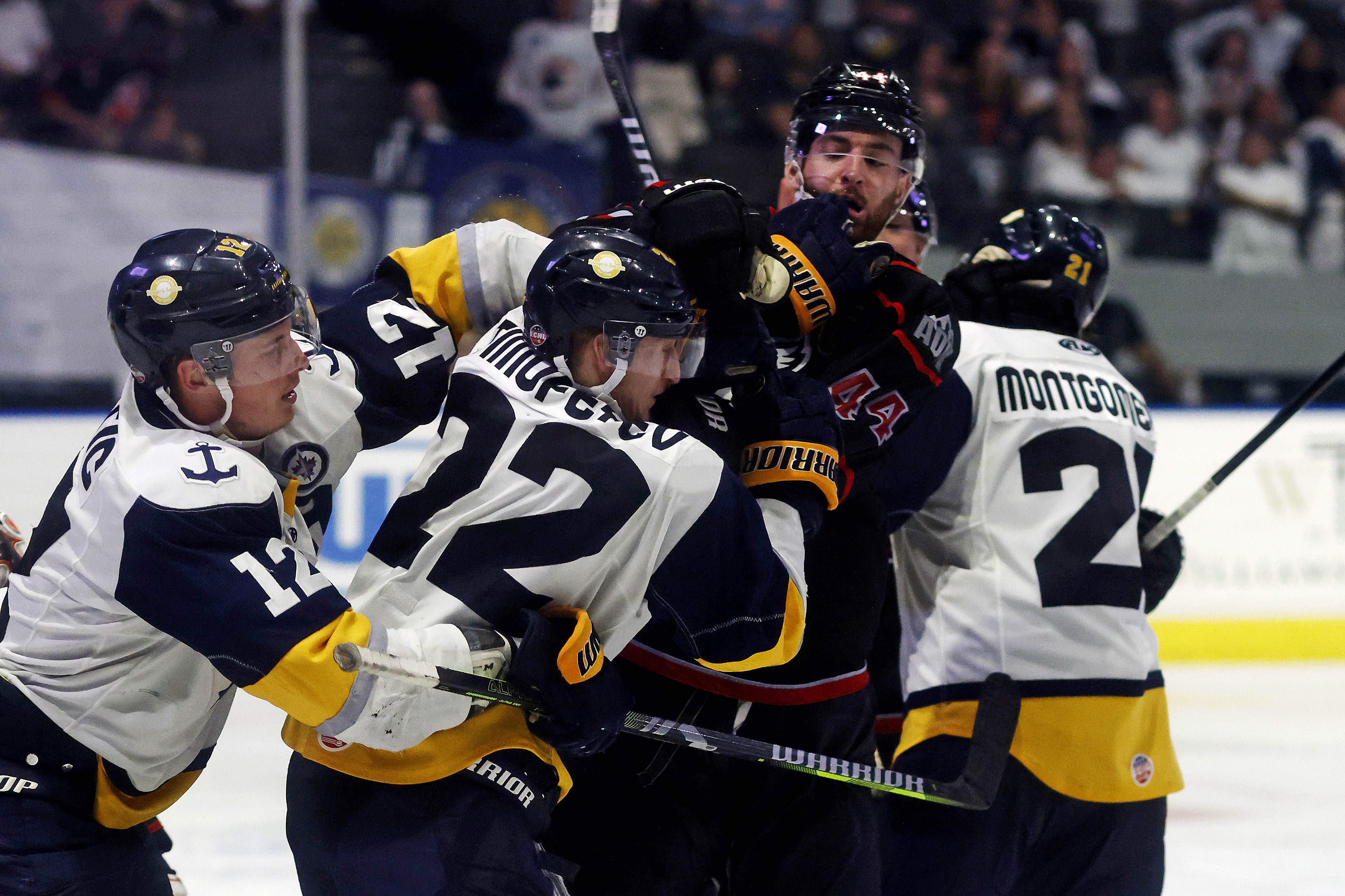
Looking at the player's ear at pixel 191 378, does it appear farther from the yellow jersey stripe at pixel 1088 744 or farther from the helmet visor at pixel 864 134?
the yellow jersey stripe at pixel 1088 744

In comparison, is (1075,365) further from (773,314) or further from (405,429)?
(405,429)

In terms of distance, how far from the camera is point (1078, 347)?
244 centimetres

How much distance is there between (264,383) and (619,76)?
2.71 ft

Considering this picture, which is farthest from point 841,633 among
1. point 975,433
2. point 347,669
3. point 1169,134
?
point 1169,134

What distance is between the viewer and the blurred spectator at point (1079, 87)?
728 cm

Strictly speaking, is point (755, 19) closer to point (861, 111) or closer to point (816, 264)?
point (861, 111)

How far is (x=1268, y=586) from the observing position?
5.62 m

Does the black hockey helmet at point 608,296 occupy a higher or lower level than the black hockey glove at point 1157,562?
higher

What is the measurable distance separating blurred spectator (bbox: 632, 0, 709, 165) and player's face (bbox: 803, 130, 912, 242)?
13.3ft

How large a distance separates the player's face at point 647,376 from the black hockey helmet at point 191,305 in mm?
444

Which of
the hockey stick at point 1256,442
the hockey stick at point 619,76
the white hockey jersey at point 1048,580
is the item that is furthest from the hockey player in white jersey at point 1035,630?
the hockey stick at point 619,76

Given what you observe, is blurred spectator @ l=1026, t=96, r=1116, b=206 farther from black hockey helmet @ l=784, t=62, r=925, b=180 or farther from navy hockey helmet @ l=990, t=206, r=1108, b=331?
black hockey helmet @ l=784, t=62, r=925, b=180

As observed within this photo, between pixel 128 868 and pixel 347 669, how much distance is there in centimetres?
55

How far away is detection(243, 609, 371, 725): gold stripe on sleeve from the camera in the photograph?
5.38 feet
